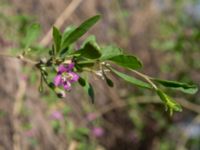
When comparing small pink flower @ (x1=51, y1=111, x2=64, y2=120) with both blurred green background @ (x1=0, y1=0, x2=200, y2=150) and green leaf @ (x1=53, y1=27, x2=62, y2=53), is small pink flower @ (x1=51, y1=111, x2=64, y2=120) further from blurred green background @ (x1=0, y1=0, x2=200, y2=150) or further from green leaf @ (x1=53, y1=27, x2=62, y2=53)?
green leaf @ (x1=53, y1=27, x2=62, y2=53)

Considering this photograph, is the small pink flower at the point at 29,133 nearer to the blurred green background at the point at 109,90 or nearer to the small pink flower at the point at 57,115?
the blurred green background at the point at 109,90

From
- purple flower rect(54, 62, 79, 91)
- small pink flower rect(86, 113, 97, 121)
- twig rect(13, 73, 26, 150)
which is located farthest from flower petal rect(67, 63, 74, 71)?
Answer: small pink flower rect(86, 113, 97, 121)

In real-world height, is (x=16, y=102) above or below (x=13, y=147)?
above

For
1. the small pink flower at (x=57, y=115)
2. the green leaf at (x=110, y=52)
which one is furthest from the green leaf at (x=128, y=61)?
the small pink flower at (x=57, y=115)

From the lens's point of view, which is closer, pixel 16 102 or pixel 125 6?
pixel 16 102

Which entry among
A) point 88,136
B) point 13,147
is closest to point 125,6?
point 88,136

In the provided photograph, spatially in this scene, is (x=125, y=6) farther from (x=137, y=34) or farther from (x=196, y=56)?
(x=196, y=56)

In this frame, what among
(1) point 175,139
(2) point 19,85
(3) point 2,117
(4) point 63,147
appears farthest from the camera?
(1) point 175,139

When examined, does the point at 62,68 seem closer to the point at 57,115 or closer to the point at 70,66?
the point at 70,66
